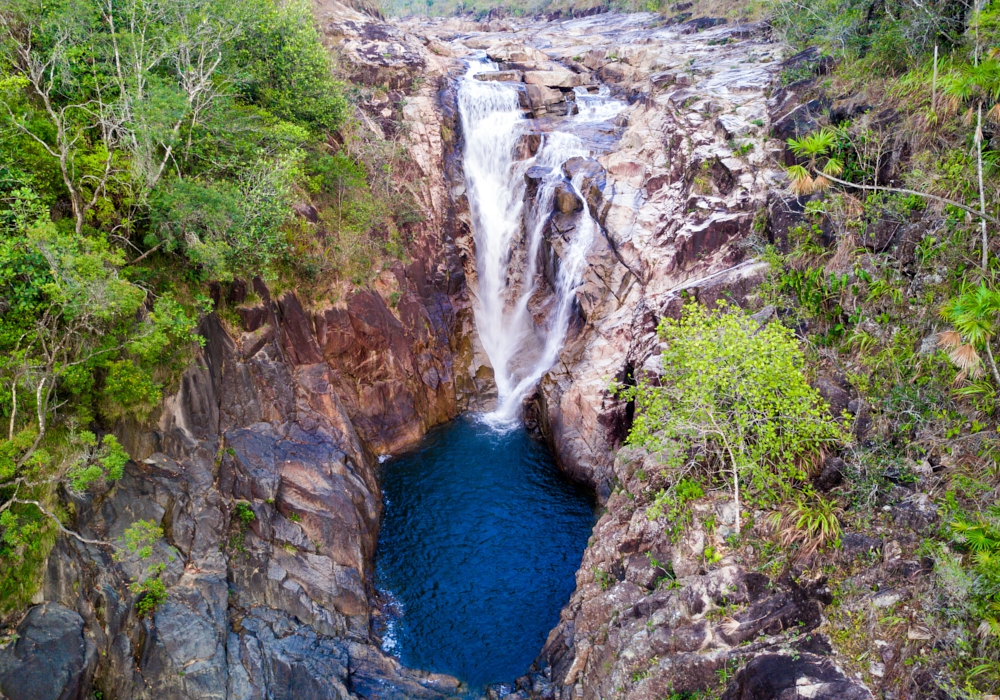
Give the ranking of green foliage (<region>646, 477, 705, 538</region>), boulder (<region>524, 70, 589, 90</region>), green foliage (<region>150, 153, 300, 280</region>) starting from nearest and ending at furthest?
green foliage (<region>646, 477, 705, 538</region>) < green foliage (<region>150, 153, 300, 280</region>) < boulder (<region>524, 70, 589, 90</region>)

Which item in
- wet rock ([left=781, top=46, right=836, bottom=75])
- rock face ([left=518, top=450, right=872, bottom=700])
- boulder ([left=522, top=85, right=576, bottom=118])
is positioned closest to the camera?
rock face ([left=518, top=450, right=872, bottom=700])

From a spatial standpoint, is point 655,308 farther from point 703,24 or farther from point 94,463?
point 703,24

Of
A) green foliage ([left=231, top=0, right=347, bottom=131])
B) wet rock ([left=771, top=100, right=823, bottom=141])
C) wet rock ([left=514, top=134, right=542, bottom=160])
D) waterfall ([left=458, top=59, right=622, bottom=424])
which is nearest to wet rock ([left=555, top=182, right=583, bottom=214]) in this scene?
waterfall ([left=458, top=59, right=622, bottom=424])

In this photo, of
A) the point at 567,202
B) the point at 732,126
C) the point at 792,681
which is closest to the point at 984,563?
the point at 792,681

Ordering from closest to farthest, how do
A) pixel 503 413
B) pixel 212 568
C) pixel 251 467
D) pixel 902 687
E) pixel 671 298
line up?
Answer: pixel 902 687
pixel 212 568
pixel 251 467
pixel 671 298
pixel 503 413

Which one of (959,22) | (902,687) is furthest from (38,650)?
(959,22)

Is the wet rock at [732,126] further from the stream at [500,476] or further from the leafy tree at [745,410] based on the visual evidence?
the leafy tree at [745,410]

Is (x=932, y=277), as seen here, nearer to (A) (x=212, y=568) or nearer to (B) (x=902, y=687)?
(B) (x=902, y=687)

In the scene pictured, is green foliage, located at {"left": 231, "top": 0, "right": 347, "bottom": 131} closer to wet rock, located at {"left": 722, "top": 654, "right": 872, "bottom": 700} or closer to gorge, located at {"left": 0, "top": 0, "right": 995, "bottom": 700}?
gorge, located at {"left": 0, "top": 0, "right": 995, "bottom": 700}
